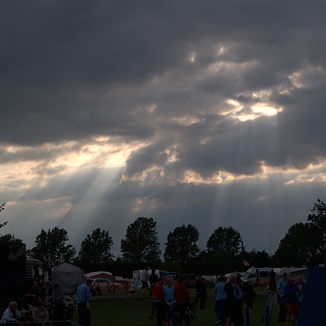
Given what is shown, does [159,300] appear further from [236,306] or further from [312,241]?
[312,241]

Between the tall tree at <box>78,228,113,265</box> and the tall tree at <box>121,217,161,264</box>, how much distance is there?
15.6 ft

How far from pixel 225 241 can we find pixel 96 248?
53.7 metres

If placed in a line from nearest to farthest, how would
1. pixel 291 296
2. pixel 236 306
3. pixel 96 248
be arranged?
pixel 236 306
pixel 291 296
pixel 96 248

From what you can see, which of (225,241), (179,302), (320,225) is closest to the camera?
(179,302)

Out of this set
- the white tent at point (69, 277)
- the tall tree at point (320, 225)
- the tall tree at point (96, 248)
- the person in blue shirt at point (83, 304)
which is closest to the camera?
the person in blue shirt at point (83, 304)

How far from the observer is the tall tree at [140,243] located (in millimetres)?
164625

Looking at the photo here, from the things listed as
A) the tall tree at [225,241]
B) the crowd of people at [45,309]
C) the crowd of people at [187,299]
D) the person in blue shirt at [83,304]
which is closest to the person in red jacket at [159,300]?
the crowd of people at [187,299]

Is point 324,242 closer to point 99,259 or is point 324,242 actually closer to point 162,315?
point 99,259

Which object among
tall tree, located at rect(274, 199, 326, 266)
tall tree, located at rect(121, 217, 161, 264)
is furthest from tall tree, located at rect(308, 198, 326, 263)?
tall tree, located at rect(121, 217, 161, 264)

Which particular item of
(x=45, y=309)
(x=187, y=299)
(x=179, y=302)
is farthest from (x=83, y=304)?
(x=187, y=299)

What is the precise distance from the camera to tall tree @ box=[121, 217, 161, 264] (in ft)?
540

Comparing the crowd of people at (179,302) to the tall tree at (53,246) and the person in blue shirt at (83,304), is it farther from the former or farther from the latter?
the tall tree at (53,246)

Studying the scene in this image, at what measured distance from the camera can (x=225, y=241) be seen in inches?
7844

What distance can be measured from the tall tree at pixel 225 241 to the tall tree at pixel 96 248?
46.2 m
